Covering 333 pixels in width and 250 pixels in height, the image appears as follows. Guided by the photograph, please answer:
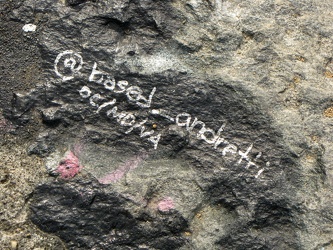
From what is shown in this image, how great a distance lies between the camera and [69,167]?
166cm

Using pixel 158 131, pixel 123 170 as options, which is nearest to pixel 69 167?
pixel 123 170

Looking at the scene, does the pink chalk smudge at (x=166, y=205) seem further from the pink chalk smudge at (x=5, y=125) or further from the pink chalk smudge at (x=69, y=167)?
the pink chalk smudge at (x=5, y=125)

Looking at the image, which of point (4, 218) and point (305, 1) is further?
point (305, 1)

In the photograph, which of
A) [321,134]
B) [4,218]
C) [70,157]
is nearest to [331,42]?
[321,134]

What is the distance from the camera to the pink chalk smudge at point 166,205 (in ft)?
5.41

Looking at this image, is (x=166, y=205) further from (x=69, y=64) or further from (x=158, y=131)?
(x=69, y=64)

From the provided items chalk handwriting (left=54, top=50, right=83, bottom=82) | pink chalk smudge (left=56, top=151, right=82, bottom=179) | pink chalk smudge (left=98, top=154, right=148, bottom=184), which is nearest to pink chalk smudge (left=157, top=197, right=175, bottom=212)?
pink chalk smudge (left=98, top=154, right=148, bottom=184)

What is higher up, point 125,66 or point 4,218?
point 125,66

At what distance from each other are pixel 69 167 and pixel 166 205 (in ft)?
1.00

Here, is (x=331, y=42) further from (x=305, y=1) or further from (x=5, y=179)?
(x=5, y=179)

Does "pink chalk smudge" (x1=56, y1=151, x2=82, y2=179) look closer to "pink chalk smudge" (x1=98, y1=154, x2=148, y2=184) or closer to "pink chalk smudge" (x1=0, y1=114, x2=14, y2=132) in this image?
"pink chalk smudge" (x1=98, y1=154, x2=148, y2=184)

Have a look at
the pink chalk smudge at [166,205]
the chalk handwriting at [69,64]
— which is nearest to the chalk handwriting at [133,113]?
the chalk handwriting at [69,64]

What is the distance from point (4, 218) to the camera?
1.65m

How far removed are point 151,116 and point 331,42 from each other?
1.99ft
